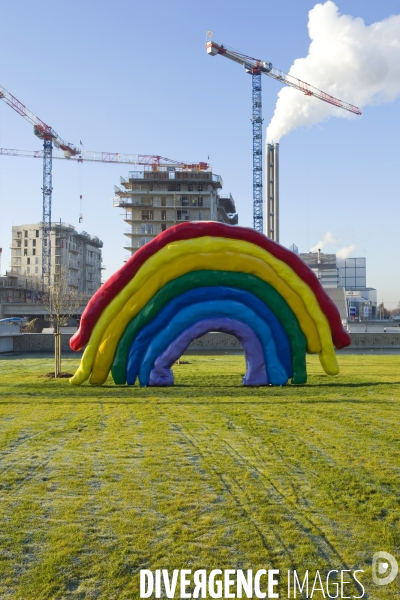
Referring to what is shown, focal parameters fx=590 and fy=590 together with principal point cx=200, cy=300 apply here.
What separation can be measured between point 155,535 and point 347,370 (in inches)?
544

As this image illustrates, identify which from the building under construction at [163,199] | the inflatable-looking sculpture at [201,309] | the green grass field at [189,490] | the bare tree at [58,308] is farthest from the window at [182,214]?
the green grass field at [189,490]

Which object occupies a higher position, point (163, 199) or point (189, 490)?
point (163, 199)

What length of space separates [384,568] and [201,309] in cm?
928

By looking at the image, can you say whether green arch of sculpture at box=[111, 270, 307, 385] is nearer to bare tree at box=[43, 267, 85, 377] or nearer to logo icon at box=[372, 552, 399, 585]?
bare tree at box=[43, 267, 85, 377]

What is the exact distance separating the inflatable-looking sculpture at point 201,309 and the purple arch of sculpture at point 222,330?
0.02 m

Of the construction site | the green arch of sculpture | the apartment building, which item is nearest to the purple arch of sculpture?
the green arch of sculpture

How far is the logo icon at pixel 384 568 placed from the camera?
4465mm

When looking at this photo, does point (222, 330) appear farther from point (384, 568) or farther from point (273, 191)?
point (273, 191)

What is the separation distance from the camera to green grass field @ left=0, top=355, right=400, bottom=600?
4.65 meters

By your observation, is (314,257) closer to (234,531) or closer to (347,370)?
(347,370)

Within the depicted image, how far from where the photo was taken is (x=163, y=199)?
74.1 metres

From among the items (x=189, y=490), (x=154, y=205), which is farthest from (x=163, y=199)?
(x=189, y=490)

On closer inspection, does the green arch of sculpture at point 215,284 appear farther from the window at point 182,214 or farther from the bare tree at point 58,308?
the window at point 182,214

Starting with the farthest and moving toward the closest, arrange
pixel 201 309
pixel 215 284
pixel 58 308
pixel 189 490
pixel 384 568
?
pixel 58 308
pixel 215 284
pixel 201 309
pixel 189 490
pixel 384 568
